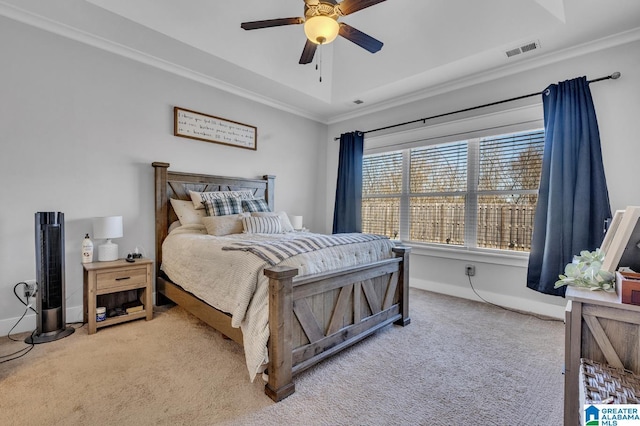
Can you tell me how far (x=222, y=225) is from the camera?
296 centimetres

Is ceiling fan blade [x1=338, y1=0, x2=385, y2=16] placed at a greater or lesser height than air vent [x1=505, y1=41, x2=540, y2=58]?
lesser

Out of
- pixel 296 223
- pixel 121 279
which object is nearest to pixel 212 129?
pixel 296 223

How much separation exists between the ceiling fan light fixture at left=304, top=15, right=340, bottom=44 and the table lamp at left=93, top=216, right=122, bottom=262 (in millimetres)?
2276

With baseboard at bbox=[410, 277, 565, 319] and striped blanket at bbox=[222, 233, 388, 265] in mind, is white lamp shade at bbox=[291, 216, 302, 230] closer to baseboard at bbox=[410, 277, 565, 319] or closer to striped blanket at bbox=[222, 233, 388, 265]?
baseboard at bbox=[410, 277, 565, 319]

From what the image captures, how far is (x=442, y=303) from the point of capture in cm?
330

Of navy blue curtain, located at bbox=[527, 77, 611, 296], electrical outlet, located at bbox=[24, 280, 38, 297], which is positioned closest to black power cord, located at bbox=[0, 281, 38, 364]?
electrical outlet, located at bbox=[24, 280, 38, 297]

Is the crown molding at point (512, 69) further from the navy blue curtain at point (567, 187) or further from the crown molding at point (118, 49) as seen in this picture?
the crown molding at point (118, 49)

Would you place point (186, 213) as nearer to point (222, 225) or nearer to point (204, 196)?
point (204, 196)

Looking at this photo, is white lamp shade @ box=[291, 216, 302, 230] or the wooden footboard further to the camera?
white lamp shade @ box=[291, 216, 302, 230]

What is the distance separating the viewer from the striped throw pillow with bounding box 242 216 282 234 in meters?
3.02

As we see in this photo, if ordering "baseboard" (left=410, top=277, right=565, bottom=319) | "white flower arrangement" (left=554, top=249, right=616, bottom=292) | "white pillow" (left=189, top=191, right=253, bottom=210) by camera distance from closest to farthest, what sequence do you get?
"white flower arrangement" (left=554, top=249, right=616, bottom=292)
"baseboard" (left=410, top=277, right=565, bottom=319)
"white pillow" (left=189, top=191, right=253, bottom=210)

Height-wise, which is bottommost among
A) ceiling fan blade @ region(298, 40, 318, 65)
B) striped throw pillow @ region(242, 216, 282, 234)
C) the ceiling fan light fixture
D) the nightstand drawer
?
the nightstand drawer

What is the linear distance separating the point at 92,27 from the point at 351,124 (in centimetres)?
330

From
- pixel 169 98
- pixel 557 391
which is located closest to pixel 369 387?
pixel 557 391
